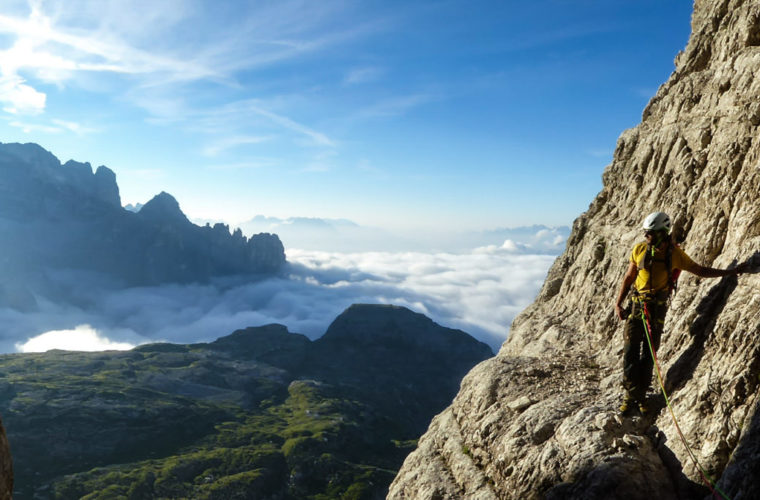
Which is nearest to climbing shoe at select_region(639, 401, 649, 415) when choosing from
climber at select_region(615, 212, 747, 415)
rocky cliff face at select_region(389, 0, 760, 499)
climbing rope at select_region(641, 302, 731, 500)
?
climber at select_region(615, 212, 747, 415)

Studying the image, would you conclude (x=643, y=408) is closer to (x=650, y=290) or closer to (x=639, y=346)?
(x=639, y=346)

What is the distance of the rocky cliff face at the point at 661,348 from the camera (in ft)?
48.7

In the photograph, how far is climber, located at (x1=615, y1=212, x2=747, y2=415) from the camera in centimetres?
1650

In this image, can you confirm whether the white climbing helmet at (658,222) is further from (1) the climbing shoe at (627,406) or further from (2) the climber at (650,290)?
(1) the climbing shoe at (627,406)

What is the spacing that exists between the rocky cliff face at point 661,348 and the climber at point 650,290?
1020 millimetres

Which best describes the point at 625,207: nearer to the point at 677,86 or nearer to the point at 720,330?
the point at 677,86

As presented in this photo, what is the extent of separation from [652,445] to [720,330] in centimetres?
503

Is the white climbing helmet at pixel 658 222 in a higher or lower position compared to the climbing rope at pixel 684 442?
higher

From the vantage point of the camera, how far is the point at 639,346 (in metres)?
17.2

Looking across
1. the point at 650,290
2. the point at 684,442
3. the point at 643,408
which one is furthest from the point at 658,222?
the point at 684,442

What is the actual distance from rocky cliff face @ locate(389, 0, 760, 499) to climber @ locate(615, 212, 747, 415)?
1.02 m

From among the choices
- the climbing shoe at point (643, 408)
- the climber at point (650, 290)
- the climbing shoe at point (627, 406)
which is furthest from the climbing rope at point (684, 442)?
the climbing shoe at point (627, 406)

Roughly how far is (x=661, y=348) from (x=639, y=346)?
3.06 metres

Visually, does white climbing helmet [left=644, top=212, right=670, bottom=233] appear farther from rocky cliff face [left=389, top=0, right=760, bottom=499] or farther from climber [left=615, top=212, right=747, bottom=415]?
rocky cliff face [left=389, top=0, right=760, bottom=499]
